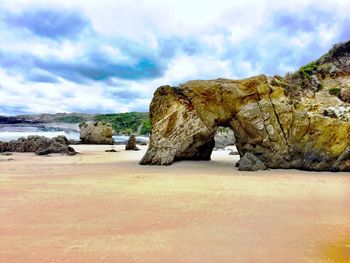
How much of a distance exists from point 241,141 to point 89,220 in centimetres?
835

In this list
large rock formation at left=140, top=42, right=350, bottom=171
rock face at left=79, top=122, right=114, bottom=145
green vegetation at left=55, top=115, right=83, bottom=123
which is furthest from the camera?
green vegetation at left=55, top=115, right=83, bottom=123

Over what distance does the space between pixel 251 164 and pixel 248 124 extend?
167 centimetres

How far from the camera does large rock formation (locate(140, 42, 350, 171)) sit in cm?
1076

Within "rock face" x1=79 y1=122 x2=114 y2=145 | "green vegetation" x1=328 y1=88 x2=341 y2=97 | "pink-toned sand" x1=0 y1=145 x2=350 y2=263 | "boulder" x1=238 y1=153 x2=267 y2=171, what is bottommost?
"pink-toned sand" x1=0 y1=145 x2=350 y2=263

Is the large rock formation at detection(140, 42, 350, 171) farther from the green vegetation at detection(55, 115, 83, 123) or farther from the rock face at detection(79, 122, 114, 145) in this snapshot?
the green vegetation at detection(55, 115, 83, 123)

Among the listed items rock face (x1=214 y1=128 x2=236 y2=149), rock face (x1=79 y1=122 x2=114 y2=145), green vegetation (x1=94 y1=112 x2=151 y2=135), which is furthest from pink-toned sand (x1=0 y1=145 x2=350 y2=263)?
green vegetation (x1=94 y1=112 x2=151 y2=135)

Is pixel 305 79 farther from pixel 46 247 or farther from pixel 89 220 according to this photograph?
pixel 46 247

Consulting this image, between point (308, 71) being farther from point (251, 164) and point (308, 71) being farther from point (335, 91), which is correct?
point (251, 164)

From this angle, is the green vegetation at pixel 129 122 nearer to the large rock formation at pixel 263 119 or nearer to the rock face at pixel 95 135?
the rock face at pixel 95 135

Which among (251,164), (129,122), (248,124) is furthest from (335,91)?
(129,122)

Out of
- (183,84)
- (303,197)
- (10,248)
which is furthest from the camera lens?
(183,84)

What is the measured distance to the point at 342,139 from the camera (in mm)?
10555

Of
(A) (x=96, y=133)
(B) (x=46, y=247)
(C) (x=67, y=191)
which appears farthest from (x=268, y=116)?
(A) (x=96, y=133)

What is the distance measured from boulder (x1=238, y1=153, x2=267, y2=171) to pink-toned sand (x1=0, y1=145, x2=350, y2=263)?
263cm
